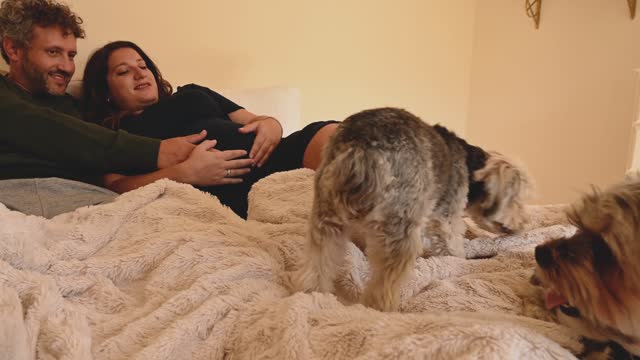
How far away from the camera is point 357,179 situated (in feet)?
4.10

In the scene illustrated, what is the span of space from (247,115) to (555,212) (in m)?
1.60

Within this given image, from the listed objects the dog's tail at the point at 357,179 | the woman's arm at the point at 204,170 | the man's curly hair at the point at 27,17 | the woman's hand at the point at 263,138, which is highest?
the man's curly hair at the point at 27,17

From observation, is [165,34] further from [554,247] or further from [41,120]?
[554,247]

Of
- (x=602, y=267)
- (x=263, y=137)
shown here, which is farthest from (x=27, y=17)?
(x=602, y=267)

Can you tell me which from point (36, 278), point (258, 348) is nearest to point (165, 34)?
point (36, 278)

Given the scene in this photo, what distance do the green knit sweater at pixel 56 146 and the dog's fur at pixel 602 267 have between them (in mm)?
1727

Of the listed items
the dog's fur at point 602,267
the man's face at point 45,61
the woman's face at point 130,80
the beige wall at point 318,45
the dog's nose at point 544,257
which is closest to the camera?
the dog's fur at point 602,267

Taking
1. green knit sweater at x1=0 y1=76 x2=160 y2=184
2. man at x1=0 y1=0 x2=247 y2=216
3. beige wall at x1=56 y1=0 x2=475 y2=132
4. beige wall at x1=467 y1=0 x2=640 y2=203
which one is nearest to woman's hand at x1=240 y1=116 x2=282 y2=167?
man at x1=0 y1=0 x2=247 y2=216

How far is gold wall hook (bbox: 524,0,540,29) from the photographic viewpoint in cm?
419

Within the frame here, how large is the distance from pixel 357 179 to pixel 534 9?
3.78m

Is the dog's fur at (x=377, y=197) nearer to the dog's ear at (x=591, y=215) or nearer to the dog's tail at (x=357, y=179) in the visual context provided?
the dog's tail at (x=357, y=179)

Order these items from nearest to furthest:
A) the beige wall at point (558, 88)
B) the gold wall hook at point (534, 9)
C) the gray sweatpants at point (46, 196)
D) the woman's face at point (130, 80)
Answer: the gray sweatpants at point (46, 196), the woman's face at point (130, 80), the beige wall at point (558, 88), the gold wall hook at point (534, 9)

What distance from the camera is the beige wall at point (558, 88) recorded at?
3723mm

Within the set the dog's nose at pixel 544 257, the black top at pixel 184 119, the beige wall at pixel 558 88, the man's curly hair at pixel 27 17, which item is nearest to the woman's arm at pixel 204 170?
the black top at pixel 184 119
